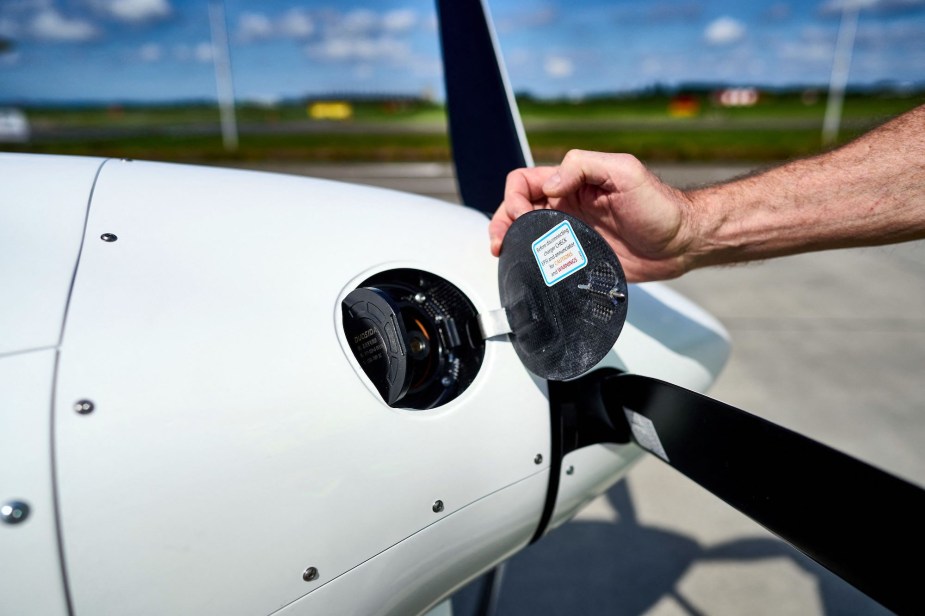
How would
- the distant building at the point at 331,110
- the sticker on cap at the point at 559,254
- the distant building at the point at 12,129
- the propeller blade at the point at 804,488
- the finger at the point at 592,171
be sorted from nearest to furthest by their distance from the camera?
1. the propeller blade at the point at 804,488
2. the sticker on cap at the point at 559,254
3. the finger at the point at 592,171
4. the distant building at the point at 12,129
5. the distant building at the point at 331,110

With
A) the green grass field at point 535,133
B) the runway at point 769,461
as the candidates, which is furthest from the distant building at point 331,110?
the runway at point 769,461

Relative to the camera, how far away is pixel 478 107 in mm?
1690

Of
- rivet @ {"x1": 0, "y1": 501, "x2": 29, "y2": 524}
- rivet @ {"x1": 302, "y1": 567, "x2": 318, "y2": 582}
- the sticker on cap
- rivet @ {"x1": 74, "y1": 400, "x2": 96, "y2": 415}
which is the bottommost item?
rivet @ {"x1": 302, "y1": 567, "x2": 318, "y2": 582}

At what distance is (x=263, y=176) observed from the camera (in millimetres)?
1170

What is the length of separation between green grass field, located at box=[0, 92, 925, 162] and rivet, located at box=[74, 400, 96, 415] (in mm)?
1396

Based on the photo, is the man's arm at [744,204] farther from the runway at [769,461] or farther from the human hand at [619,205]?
the runway at [769,461]

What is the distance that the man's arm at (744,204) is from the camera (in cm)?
115

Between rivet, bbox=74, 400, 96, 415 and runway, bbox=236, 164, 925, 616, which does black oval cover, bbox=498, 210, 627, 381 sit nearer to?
runway, bbox=236, 164, 925, 616

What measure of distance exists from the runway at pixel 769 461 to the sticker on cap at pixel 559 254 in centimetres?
51

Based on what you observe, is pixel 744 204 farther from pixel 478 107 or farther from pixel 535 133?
pixel 535 133

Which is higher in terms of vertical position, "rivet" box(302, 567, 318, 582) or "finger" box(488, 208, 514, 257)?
"finger" box(488, 208, 514, 257)

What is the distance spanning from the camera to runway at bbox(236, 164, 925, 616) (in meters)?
1.94

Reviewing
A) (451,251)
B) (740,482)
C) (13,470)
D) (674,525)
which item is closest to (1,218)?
(13,470)

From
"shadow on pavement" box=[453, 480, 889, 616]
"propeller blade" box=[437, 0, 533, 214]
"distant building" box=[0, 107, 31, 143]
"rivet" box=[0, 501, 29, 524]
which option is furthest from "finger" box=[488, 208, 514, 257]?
"distant building" box=[0, 107, 31, 143]
